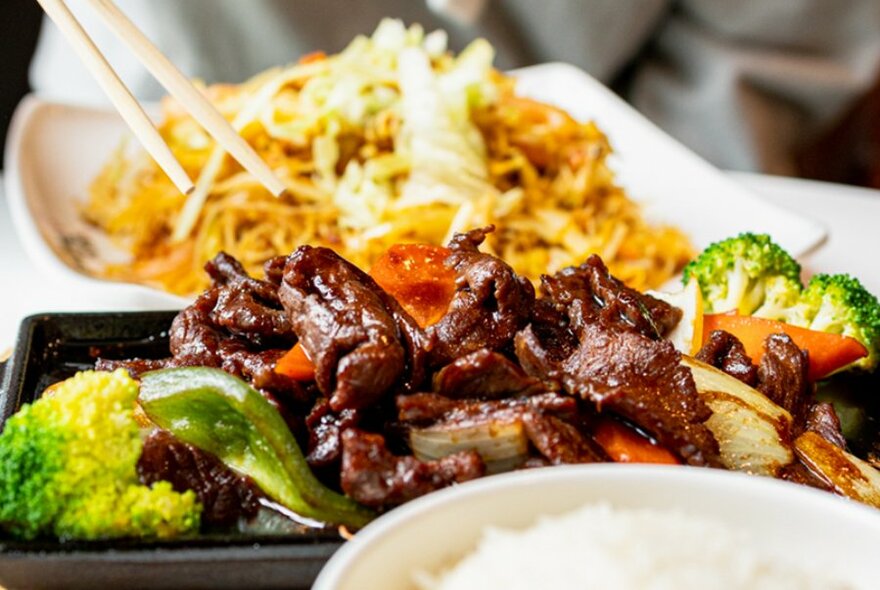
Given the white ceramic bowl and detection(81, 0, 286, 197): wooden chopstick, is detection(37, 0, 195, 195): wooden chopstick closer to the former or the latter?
detection(81, 0, 286, 197): wooden chopstick

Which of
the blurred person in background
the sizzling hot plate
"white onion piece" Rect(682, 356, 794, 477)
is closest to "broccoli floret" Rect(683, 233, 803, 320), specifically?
"white onion piece" Rect(682, 356, 794, 477)

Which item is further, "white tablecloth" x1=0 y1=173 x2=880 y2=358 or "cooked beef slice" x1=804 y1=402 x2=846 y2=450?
"white tablecloth" x1=0 y1=173 x2=880 y2=358

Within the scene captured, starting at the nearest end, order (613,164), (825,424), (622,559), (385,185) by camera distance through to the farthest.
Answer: (622,559)
(825,424)
(385,185)
(613,164)

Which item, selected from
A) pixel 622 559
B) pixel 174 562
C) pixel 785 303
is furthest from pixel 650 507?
pixel 785 303

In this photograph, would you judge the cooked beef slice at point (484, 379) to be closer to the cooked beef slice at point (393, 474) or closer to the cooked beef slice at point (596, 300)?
the cooked beef slice at point (393, 474)

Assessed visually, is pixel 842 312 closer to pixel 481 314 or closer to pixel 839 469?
pixel 839 469

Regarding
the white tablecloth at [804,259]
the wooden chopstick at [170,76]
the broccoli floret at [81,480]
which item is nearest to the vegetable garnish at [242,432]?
the broccoli floret at [81,480]
